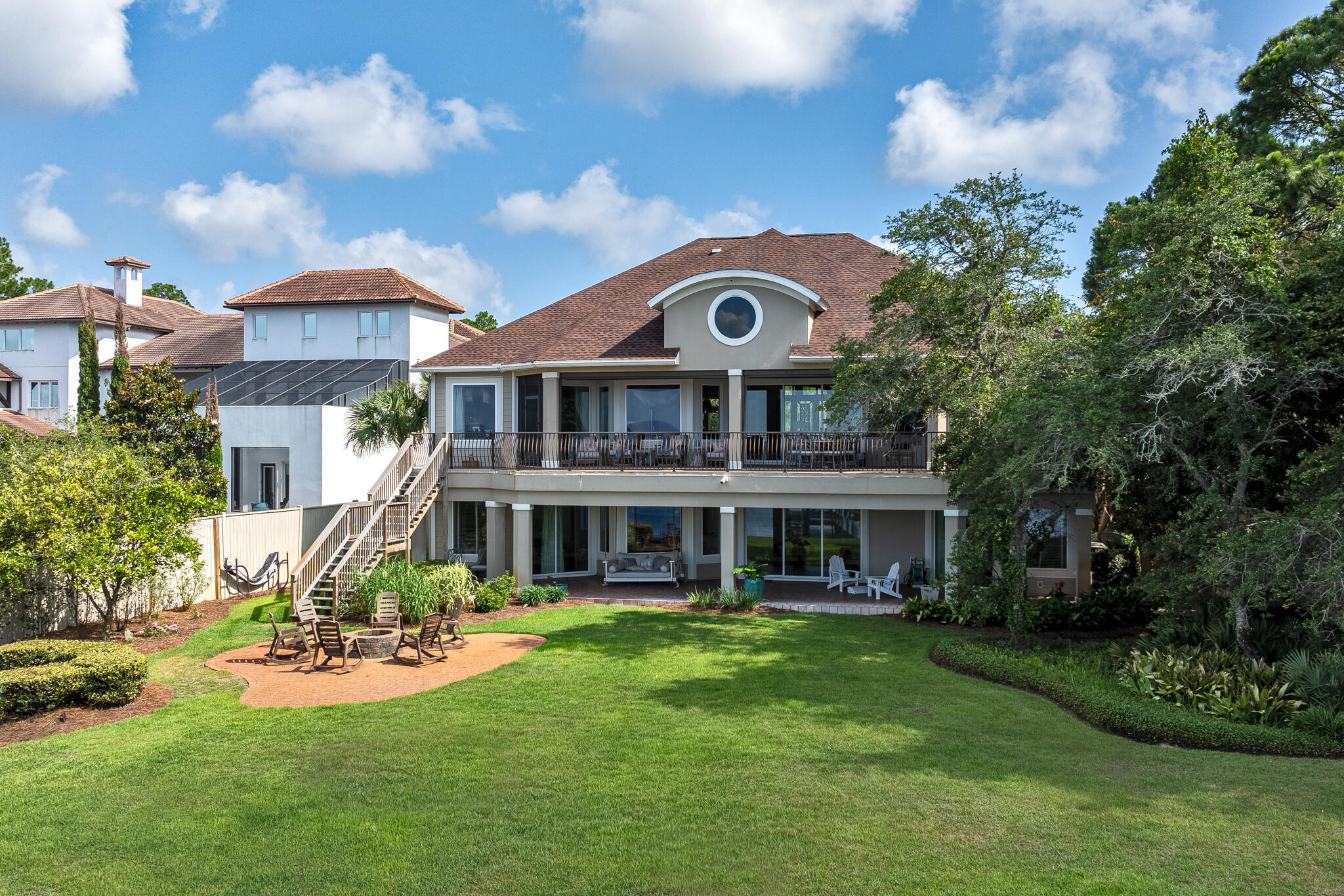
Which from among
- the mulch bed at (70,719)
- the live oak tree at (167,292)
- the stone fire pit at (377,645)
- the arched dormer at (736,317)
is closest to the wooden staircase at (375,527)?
the stone fire pit at (377,645)

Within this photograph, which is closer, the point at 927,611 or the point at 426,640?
the point at 426,640

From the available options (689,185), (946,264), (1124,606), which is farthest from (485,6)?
(1124,606)

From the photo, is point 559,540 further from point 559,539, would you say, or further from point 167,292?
point 167,292

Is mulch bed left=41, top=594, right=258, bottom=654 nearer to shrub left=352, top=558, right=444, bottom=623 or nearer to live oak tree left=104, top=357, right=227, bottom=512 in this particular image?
shrub left=352, top=558, right=444, bottom=623

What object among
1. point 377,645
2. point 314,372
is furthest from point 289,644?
point 314,372

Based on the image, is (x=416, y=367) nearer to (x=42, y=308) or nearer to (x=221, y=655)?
(x=221, y=655)

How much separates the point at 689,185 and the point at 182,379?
26507 millimetres

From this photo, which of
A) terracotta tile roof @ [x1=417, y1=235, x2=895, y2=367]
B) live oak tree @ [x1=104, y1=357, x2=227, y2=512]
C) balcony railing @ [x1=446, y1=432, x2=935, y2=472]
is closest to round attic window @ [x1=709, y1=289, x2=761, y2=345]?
terracotta tile roof @ [x1=417, y1=235, x2=895, y2=367]

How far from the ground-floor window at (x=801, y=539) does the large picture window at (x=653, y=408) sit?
3319 mm

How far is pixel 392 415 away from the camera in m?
22.5

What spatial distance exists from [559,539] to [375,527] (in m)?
5.66

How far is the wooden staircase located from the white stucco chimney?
3098 centimetres

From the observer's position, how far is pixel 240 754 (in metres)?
8.92

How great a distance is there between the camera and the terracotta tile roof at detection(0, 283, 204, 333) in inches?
1454
